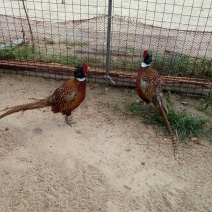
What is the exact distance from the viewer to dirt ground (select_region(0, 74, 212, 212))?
2.92 m

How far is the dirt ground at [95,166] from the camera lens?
2916 mm

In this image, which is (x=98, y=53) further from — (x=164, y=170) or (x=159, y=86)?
(x=164, y=170)

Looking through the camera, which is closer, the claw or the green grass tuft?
the green grass tuft

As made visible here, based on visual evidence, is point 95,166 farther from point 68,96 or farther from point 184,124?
point 184,124

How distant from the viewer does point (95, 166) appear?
3.32 meters

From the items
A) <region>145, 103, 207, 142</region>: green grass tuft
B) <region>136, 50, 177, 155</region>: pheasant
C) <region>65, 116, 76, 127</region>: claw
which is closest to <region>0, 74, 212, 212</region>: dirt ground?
<region>65, 116, 76, 127</region>: claw

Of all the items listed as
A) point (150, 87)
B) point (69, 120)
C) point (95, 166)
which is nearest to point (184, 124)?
point (150, 87)

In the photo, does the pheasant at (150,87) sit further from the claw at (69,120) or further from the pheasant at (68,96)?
the claw at (69,120)

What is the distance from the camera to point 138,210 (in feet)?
9.36

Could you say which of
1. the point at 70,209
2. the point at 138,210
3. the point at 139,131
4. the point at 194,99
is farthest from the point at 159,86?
the point at 70,209

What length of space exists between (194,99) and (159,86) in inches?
38.9

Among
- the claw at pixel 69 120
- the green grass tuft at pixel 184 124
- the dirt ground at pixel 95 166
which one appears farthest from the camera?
the claw at pixel 69 120

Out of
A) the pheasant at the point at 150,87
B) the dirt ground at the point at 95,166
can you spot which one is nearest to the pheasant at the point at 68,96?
the dirt ground at the point at 95,166

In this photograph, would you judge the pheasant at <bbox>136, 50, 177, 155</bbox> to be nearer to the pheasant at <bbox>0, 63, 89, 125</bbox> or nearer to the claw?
the pheasant at <bbox>0, 63, 89, 125</bbox>
